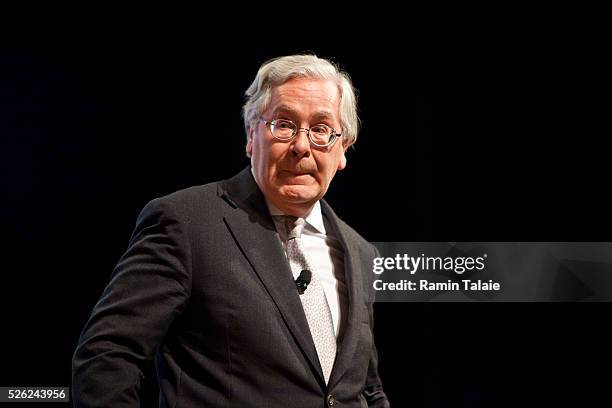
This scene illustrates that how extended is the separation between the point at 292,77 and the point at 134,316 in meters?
0.66

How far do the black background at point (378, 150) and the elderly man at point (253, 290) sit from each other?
116cm

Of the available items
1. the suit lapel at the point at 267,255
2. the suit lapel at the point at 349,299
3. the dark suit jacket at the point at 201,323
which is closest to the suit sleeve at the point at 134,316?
the dark suit jacket at the point at 201,323

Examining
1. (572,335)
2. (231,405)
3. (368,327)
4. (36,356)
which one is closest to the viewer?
(231,405)

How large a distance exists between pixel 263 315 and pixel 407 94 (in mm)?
1719

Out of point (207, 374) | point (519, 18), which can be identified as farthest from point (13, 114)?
point (519, 18)

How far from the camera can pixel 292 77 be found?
1.56 meters

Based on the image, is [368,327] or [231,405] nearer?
[231,405]

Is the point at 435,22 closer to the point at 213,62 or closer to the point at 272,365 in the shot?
the point at 213,62

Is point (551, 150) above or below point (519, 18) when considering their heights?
below

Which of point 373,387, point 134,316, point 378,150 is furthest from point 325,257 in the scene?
point 378,150

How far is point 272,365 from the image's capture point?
53.6 inches

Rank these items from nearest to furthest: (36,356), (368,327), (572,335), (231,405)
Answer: (231,405) → (368,327) → (36,356) → (572,335)

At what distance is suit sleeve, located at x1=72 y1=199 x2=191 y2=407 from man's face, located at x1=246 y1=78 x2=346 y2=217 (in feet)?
0.88

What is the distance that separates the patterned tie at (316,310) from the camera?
1.47 metres
